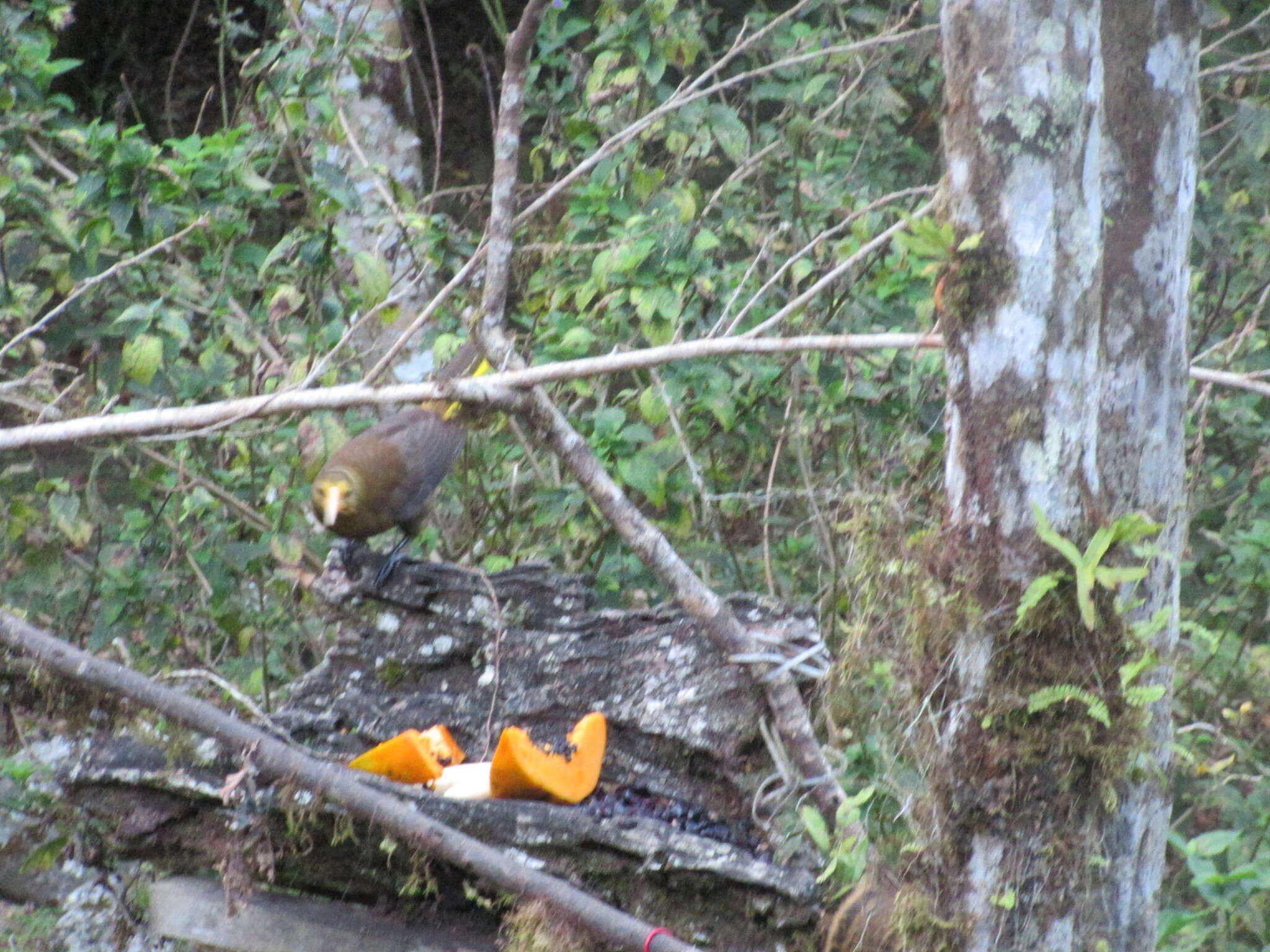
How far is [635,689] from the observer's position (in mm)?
2572

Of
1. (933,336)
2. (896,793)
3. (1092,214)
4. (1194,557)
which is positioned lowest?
(1194,557)

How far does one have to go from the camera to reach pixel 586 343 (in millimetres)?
3412

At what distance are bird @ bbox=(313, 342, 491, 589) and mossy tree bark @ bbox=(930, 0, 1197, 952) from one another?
1.50 m

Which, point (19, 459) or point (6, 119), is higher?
point (6, 119)

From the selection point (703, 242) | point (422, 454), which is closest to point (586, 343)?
point (703, 242)

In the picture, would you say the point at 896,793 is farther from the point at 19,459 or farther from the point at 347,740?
the point at 19,459

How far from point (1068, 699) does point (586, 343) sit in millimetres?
1793

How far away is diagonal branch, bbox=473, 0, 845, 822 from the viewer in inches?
97.5

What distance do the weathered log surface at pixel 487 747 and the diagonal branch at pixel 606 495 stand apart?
0.21 feet

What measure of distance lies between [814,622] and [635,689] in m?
0.39

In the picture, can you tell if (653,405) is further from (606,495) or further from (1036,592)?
(1036,592)

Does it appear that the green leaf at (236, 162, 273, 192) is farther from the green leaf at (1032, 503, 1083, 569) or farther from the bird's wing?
the green leaf at (1032, 503, 1083, 569)

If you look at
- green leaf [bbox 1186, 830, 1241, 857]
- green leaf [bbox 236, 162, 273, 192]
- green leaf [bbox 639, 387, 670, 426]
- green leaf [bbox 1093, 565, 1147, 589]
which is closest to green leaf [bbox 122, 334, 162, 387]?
green leaf [bbox 236, 162, 273, 192]

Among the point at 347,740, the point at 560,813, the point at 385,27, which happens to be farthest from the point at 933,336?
the point at 385,27
